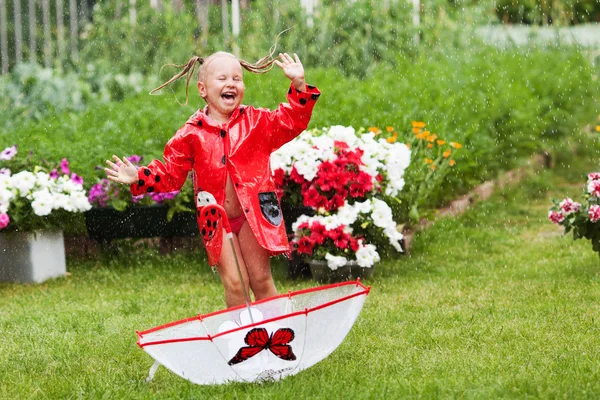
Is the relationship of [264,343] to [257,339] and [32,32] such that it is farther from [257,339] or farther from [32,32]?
[32,32]

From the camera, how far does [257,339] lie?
3.76 m

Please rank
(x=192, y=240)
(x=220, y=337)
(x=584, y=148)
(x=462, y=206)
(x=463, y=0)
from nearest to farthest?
1. (x=220, y=337)
2. (x=192, y=240)
3. (x=462, y=206)
4. (x=584, y=148)
5. (x=463, y=0)

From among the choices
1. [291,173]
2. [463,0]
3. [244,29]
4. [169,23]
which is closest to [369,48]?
[244,29]

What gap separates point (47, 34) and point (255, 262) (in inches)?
332

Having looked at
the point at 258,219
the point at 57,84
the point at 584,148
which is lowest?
the point at 584,148

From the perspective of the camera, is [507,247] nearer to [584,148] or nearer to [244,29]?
[584,148]

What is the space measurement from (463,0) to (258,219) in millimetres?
13023

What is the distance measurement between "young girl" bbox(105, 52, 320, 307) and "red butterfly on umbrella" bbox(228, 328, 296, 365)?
1.75ft

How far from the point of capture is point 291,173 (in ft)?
21.5

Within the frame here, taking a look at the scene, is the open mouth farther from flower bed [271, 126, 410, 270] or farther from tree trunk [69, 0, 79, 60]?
tree trunk [69, 0, 79, 60]

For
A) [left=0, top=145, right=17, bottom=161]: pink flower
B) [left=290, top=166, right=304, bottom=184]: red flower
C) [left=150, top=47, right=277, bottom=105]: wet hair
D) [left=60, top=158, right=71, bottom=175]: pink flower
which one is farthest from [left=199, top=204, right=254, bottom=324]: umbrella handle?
[left=0, top=145, right=17, bottom=161]: pink flower

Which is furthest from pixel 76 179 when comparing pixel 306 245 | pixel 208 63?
pixel 208 63

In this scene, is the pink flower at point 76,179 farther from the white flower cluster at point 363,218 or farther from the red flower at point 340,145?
the red flower at point 340,145

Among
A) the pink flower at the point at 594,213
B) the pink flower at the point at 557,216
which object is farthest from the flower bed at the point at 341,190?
the pink flower at the point at 594,213
